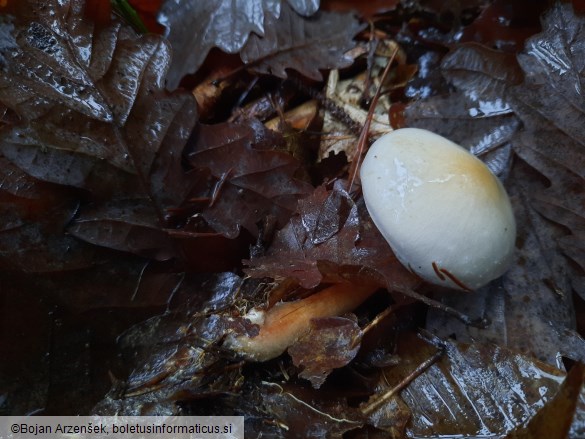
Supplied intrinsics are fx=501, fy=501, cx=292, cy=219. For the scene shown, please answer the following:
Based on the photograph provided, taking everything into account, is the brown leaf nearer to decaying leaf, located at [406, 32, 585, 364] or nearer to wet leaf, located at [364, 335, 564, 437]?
wet leaf, located at [364, 335, 564, 437]

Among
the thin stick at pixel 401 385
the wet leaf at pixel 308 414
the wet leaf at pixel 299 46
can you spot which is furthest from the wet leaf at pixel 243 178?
Result: the thin stick at pixel 401 385

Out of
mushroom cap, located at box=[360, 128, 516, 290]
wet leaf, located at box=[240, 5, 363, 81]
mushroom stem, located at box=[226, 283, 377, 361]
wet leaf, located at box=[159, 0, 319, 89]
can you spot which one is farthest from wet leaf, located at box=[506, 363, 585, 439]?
wet leaf, located at box=[159, 0, 319, 89]

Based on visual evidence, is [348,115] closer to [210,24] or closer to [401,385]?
[210,24]

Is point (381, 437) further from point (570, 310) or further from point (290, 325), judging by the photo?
point (570, 310)

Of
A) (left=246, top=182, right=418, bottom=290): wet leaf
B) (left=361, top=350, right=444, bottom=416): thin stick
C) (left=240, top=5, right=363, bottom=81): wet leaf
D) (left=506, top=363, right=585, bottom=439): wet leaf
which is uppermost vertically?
(left=240, top=5, right=363, bottom=81): wet leaf

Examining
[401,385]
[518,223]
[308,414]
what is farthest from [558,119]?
[308,414]

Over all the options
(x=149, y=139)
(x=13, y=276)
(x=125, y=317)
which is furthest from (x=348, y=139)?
(x=13, y=276)
